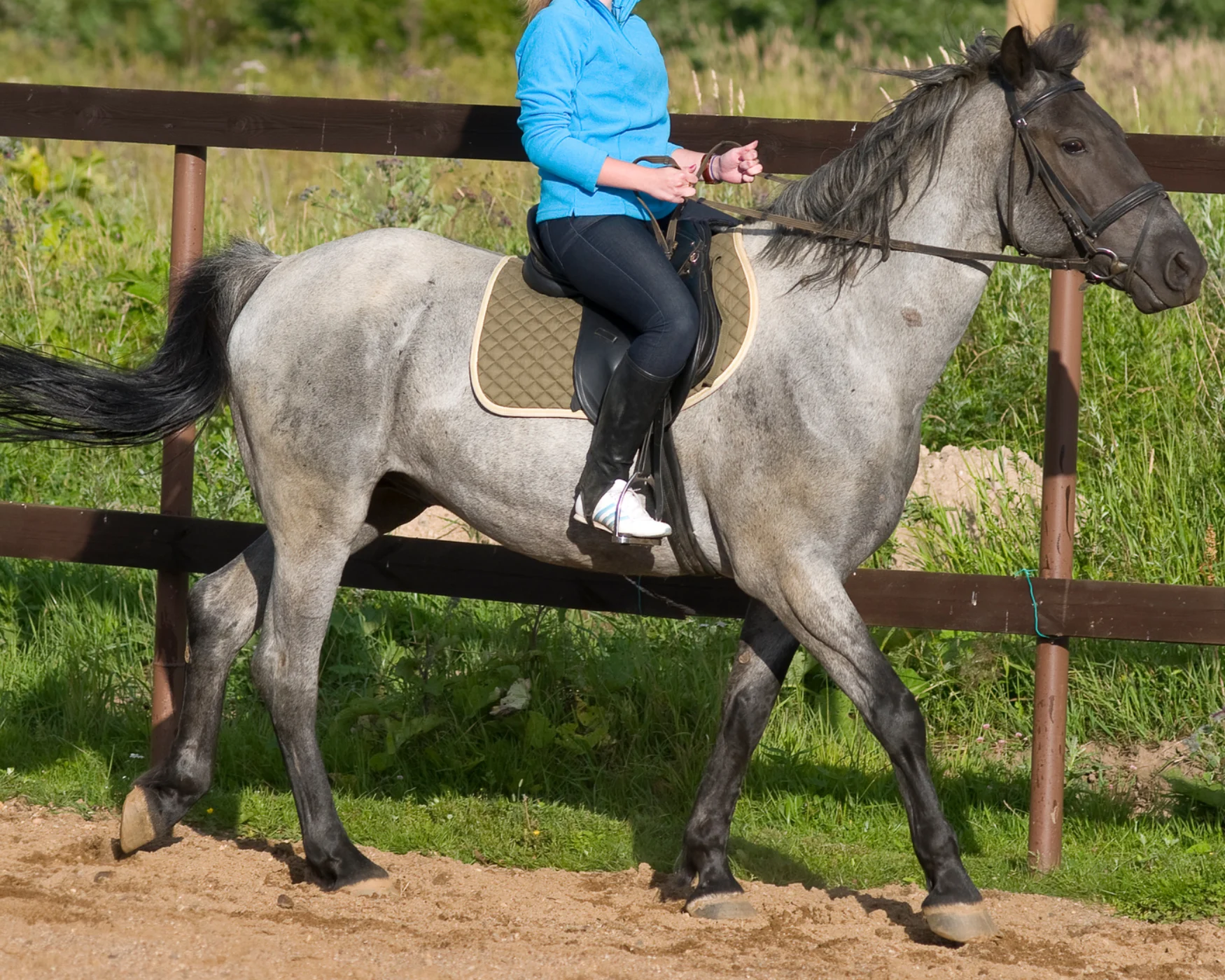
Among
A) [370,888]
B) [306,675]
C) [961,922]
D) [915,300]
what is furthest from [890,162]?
[370,888]

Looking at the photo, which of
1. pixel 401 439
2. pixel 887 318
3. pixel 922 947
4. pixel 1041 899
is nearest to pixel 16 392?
pixel 401 439

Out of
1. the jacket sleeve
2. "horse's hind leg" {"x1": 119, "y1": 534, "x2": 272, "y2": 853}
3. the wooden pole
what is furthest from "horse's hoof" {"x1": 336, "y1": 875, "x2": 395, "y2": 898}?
the wooden pole

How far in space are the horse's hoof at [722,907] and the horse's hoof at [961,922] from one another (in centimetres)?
60

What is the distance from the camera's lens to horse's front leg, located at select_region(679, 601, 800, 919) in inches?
173

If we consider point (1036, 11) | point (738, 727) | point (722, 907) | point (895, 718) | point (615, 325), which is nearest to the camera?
point (895, 718)

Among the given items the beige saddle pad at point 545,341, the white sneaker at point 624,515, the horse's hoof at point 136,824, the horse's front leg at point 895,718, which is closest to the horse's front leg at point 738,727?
the horse's front leg at point 895,718

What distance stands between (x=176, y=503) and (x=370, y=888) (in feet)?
5.61

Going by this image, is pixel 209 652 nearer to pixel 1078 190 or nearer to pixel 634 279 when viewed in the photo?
pixel 634 279

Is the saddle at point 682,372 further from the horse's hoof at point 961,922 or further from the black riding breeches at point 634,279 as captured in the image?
the horse's hoof at point 961,922

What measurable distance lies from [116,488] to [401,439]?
3295 millimetres

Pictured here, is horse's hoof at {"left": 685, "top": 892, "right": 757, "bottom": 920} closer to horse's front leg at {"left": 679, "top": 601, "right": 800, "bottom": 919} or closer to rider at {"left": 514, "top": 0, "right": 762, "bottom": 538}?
horse's front leg at {"left": 679, "top": 601, "right": 800, "bottom": 919}

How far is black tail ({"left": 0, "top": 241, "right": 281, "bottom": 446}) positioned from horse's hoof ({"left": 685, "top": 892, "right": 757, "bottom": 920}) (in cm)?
232

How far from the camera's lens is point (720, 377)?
400cm

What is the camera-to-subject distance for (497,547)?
489 cm
